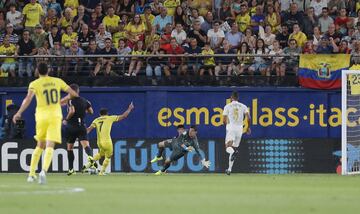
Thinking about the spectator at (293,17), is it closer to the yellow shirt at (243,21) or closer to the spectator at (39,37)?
the yellow shirt at (243,21)

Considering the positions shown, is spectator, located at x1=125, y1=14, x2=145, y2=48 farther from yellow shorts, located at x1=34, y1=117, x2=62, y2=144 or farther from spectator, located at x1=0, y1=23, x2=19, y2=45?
yellow shorts, located at x1=34, y1=117, x2=62, y2=144

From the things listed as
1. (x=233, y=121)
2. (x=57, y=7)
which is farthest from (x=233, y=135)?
(x=57, y=7)

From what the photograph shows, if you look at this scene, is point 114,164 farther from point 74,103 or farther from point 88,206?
point 88,206

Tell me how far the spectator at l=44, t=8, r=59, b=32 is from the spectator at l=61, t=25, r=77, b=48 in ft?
2.48

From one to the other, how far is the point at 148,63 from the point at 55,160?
3.69 m

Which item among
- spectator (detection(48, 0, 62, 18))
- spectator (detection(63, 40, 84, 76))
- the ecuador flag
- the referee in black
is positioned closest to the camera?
the referee in black

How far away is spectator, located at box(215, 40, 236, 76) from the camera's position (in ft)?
95.7

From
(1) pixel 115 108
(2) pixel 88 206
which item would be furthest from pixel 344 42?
(2) pixel 88 206

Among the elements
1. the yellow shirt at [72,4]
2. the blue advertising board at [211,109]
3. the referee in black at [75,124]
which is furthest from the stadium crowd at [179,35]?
the referee in black at [75,124]

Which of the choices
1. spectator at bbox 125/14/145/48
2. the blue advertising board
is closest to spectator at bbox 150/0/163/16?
spectator at bbox 125/14/145/48

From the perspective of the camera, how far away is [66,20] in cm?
3072

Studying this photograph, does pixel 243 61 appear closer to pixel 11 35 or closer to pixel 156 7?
pixel 156 7

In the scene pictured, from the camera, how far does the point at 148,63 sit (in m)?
29.3

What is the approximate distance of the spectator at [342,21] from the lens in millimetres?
29391
